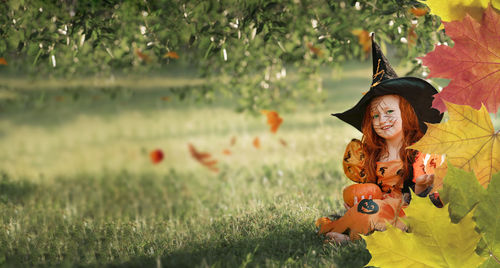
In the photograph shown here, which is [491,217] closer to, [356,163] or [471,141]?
[471,141]

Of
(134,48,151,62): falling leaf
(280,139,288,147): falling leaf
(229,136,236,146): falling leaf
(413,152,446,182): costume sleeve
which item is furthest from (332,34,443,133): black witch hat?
(229,136,236,146): falling leaf

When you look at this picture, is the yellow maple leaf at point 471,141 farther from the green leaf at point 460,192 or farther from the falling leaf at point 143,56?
the falling leaf at point 143,56

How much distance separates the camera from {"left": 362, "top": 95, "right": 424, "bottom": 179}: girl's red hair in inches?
92.7

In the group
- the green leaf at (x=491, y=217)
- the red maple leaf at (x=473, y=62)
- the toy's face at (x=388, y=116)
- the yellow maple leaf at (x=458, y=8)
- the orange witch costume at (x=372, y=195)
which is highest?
the yellow maple leaf at (x=458, y=8)

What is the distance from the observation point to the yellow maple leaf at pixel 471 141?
2.56 feet

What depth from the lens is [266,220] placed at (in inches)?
115

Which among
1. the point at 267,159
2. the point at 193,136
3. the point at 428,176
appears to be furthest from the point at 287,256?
the point at 193,136

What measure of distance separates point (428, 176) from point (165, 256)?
1441mm

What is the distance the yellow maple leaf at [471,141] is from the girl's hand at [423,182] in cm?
141

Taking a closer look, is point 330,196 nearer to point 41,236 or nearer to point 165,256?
point 165,256

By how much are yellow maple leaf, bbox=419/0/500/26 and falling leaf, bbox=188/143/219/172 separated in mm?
5532

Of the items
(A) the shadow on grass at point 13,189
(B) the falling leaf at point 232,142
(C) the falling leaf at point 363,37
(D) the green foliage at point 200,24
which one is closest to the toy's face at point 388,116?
(D) the green foliage at point 200,24

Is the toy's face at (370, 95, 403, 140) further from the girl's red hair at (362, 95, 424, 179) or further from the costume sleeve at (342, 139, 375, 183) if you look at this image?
the costume sleeve at (342, 139, 375, 183)

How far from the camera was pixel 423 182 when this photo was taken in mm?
2154
